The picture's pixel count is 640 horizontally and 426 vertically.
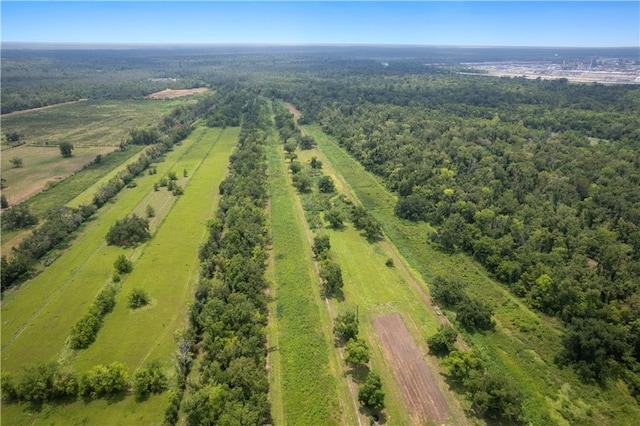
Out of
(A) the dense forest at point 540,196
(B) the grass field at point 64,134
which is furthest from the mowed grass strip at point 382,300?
(B) the grass field at point 64,134

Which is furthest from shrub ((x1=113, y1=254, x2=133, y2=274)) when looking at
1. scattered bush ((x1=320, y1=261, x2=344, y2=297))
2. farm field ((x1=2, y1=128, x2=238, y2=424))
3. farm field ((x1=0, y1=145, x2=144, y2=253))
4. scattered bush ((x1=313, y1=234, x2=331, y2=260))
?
scattered bush ((x1=320, y1=261, x2=344, y2=297))

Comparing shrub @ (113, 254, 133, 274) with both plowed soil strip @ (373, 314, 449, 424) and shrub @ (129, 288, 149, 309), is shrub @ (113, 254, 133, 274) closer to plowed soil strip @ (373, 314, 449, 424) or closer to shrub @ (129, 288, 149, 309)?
shrub @ (129, 288, 149, 309)

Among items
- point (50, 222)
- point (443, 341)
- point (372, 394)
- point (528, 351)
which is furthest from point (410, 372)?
point (50, 222)

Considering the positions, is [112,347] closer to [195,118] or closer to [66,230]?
[66,230]

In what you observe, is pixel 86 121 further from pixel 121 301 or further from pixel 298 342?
pixel 298 342

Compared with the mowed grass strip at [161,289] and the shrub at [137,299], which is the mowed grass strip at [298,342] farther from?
the shrub at [137,299]
